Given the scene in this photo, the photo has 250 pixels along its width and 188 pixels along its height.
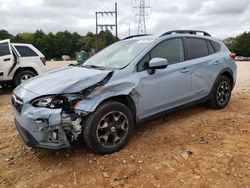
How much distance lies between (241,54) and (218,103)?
9332 cm

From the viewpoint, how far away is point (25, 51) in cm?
989

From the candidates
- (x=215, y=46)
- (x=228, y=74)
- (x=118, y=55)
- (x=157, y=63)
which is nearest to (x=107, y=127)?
(x=157, y=63)

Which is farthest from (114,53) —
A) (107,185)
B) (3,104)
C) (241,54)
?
(241,54)

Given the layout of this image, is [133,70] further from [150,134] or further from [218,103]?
[218,103]

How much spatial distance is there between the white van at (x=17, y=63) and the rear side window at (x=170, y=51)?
19.6 ft

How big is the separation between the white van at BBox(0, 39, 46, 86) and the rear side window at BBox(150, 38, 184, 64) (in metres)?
5.97

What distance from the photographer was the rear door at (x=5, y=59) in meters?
9.20

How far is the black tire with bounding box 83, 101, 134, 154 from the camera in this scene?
3.76 m

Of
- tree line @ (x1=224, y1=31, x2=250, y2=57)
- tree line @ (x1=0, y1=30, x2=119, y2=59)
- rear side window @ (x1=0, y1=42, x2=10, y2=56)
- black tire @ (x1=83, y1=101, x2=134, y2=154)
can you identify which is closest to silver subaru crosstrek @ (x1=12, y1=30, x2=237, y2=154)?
black tire @ (x1=83, y1=101, x2=134, y2=154)

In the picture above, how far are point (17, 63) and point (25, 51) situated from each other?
62 cm

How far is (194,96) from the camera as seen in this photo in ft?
17.4

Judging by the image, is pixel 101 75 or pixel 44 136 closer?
pixel 44 136

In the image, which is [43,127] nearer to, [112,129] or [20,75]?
[112,129]

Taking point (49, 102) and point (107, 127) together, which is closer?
point (49, 102)
